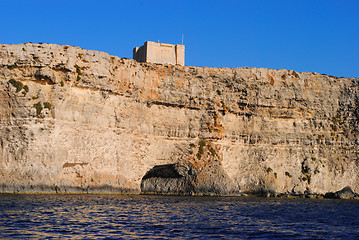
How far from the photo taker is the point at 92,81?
43531mm

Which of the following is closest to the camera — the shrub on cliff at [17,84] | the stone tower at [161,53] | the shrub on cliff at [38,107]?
the shrub on cliff at [38,107]

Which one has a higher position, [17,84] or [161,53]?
[161,53]

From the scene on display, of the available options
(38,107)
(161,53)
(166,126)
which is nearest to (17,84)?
(38,107)

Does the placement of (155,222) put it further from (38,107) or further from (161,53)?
(161,53)

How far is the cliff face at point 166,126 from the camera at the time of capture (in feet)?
131

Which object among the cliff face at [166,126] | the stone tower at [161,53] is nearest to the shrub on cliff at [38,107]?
→ the cliff face at [166,126]

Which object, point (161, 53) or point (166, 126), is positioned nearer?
point (166, 126)

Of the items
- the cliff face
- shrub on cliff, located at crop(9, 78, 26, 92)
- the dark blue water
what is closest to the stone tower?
the cliff face

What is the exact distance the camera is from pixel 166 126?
49.5 m

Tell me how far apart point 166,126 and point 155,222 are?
25.2 metres

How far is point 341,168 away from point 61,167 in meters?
32.0

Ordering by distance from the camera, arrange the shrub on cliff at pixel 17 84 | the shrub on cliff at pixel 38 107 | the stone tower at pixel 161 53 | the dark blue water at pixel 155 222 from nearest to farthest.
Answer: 1. the dark blue water at pixel 155 222
2. the shrub on cliff at pixel 38 107
3. the shrub on cliff at pixel 17 84
4. the stone tower at pixel 161 53

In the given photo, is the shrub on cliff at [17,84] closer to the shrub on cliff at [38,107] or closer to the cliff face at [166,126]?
the cliff face at [166,126]

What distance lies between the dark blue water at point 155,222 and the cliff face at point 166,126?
814 cm
